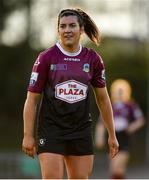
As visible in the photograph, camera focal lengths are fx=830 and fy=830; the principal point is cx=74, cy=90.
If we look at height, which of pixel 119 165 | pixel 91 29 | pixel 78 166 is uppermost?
pixel 91 29

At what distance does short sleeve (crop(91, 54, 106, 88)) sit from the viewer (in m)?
8.36

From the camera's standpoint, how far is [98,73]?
27.7 ft

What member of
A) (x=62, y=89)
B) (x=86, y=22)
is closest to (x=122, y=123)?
(x=86, y=22)

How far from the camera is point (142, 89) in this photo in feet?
130

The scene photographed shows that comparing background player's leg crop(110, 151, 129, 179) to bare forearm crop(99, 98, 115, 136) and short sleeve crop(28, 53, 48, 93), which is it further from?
short sleeve crop(28, 53, 48, 93)

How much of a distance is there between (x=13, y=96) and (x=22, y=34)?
11.2 feet

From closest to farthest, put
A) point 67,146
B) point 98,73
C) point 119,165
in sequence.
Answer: point 67,146 < point 98,73 < point 119,165

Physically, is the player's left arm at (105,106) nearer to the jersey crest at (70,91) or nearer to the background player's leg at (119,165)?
the jersey crest at (70,91)

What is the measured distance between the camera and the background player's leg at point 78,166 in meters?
8.26

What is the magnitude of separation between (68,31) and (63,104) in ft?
2.35

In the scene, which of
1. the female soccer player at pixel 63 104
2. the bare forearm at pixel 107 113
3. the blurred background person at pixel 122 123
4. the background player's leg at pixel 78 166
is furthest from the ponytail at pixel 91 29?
the blurred background person at pixel 122 123

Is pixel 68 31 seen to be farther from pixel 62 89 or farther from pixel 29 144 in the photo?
pixel 29 144

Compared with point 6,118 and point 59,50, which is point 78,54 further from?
point 6,118

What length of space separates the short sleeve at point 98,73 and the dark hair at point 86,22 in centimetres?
30
